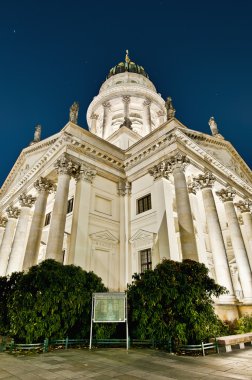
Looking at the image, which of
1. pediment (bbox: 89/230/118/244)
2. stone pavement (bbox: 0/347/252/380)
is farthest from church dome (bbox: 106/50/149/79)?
stone pavement (bbox: 0/347/252/380)

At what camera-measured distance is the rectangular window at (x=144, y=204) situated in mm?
19875

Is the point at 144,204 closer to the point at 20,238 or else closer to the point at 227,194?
the point at 227,194

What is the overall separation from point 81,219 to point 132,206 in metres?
5.29

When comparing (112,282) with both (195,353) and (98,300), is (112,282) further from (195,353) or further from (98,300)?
(195,353)

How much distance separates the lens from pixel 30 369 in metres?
5.73

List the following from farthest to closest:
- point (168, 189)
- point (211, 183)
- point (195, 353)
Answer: point (211, 183), point (168, 189), point (195, 353)

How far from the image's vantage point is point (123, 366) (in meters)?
6.12

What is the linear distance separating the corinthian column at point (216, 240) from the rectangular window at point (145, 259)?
477 centimetres

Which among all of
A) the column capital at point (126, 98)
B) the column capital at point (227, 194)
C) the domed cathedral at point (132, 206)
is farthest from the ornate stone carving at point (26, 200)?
the column capital at point (126, 98)

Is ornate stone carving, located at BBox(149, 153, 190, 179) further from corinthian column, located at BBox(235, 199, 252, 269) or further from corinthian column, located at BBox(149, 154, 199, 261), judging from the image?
corinthian column, located at BBox(235, 199, 252, 269)

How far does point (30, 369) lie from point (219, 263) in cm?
1451

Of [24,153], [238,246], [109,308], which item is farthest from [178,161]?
[24,153]

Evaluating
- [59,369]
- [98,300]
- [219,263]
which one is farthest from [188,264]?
[219,263]

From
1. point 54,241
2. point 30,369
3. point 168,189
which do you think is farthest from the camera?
point 168,189
